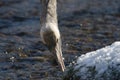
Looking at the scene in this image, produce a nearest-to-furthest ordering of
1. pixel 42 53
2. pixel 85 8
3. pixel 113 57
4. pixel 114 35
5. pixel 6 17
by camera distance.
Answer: pixel 113 57 < pixel 42 53 < pixel 114 35 < pixel 6 17 < pixel 85 8

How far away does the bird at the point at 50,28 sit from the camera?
19.2 feet

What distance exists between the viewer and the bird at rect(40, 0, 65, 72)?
585 cm

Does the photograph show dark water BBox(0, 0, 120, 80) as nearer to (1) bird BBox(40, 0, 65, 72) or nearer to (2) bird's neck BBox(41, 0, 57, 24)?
(1) bird BBox(40, 0, 65, 72)

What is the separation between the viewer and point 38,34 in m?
9.67

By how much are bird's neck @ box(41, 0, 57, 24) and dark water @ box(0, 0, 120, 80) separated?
3.94 feet

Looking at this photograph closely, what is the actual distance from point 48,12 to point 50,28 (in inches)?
13.9

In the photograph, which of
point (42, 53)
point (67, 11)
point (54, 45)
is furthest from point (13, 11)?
point (54, 45)

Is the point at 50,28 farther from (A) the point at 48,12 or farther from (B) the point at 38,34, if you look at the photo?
(B) the point at 38,34

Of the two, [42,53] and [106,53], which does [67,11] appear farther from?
[106,53]

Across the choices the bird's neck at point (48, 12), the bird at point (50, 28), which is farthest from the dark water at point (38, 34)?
the bird's neck at point (48, 12)

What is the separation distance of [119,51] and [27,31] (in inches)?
157

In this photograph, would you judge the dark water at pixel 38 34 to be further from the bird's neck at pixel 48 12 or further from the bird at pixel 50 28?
the bird's neck at pixel 48 12

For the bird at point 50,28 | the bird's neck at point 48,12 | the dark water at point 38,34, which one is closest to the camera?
the bird at point 50,28

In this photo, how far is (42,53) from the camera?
8.46m
